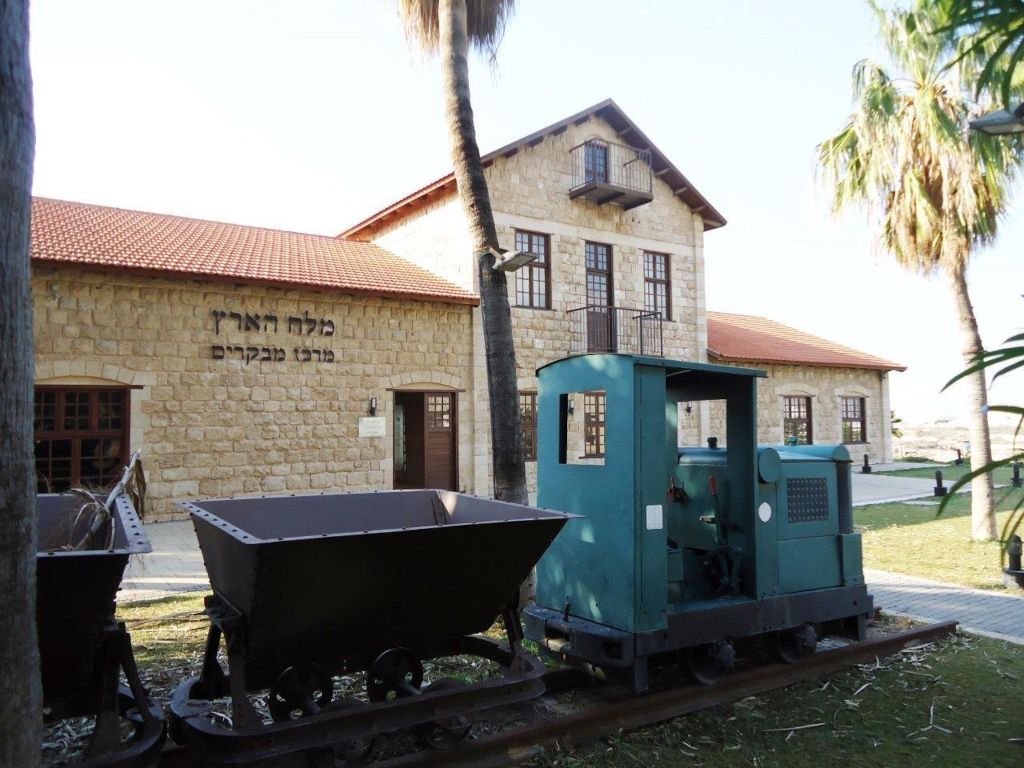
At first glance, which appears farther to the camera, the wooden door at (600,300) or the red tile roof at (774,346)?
the red tile roof at (774,346)

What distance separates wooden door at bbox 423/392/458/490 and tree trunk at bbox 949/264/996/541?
32.1 feet

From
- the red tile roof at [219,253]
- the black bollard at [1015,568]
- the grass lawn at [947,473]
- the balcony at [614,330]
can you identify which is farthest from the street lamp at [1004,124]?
the grass lawn at [947,473]

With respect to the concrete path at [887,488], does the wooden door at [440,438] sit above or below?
above

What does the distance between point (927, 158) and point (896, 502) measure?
8388 millimetres

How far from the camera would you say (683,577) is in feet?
17.1

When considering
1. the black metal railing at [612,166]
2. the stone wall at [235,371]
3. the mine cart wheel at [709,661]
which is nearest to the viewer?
the mine cart wheel at [709,661]

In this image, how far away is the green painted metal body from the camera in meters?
4.62

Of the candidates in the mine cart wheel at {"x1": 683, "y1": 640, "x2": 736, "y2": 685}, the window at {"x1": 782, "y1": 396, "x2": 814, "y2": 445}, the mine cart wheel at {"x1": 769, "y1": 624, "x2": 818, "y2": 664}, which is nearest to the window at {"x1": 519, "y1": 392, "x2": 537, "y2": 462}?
the window at {"x1": 782, "y1": 396, "x2": 814, "y2": 445}

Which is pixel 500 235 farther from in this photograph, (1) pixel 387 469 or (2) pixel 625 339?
(1) pixel 387 469

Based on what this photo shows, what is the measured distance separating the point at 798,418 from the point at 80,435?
21.1 m

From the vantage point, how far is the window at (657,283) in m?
19.9

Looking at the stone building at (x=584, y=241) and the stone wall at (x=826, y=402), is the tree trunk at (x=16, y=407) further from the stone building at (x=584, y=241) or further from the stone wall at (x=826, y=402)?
the stone wall at (x=826, y=402)

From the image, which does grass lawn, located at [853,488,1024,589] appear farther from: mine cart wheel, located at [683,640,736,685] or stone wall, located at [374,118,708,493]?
stone wall, located at [374,118,708,493]

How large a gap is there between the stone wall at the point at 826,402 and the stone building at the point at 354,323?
212 millimetres
